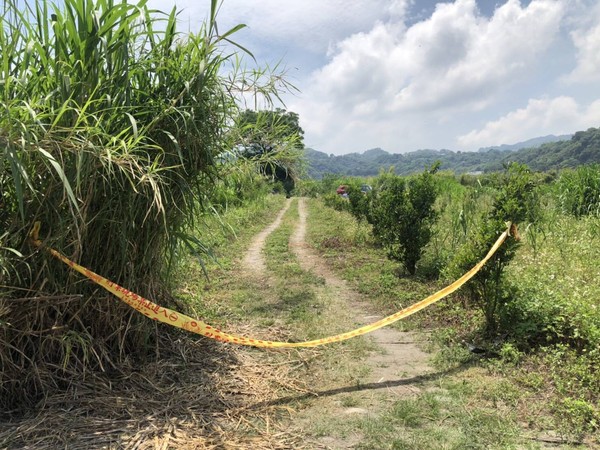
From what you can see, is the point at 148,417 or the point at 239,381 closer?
the point at 148,417

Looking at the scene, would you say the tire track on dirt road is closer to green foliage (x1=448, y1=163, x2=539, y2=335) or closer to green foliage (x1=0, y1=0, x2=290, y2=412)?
green foliage (x1=448, y1=163, x2=539, y2=335)

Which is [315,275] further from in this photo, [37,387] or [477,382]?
[37,387]

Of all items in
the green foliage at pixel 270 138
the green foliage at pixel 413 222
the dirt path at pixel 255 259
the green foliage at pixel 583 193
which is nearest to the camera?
the green foliage at pixel 270 138

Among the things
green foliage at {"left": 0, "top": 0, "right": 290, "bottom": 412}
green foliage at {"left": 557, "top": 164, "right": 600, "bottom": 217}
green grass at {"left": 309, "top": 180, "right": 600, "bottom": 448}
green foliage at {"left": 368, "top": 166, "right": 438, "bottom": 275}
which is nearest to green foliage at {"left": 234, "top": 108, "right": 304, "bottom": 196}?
green foliage at {"left": 0, "top": 0, "right": 290, "bottom": 412}

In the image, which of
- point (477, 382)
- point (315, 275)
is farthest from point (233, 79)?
point (315, 275)

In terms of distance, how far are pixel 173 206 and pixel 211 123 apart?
654 mm

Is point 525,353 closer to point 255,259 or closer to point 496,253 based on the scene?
point 496,253

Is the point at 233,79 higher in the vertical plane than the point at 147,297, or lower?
higher

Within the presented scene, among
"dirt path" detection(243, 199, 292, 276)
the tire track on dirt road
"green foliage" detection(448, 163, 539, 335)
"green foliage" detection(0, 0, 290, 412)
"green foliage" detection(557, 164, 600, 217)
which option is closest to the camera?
"green foliage" detection(0, 0, 290, 412)

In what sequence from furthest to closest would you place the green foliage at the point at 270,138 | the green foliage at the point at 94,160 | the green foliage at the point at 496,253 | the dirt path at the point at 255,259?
1. the dirt path at the point at 255,259
2. the green foliage at the point at 496,253
3. the green foliage at the point at 270,138
4. the green foliage at the point at 94,160

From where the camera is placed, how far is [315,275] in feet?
23.1

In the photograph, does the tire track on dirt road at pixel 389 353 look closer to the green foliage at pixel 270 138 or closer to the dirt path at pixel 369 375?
the dirt path at pixel 369 375

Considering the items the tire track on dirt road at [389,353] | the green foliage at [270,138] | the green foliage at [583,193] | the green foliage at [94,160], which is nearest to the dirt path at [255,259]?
the tire track on dirt road at [389,353]

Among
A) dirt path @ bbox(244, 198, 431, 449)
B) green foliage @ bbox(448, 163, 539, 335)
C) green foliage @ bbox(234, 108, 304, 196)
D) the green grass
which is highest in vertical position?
green foliage @ bbox(234, 108, 304, 196)
